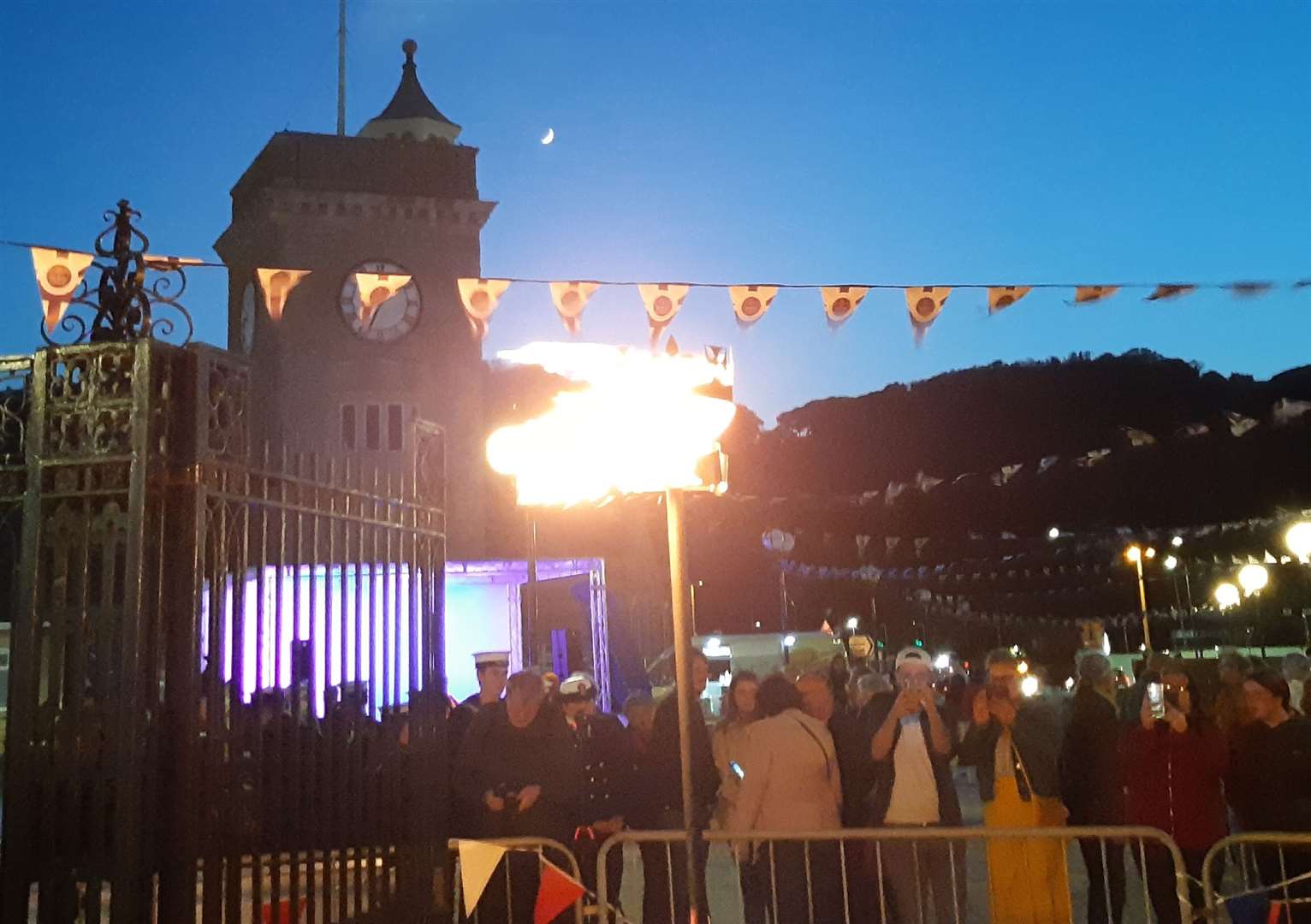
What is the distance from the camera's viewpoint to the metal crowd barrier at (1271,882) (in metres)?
5.70

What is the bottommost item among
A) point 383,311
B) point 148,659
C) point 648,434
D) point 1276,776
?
point 1276,776

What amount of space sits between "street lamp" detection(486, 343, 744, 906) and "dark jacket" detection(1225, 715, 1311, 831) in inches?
181

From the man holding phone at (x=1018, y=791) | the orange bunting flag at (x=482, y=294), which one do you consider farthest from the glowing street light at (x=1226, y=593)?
the man holding phone at (x=1018, y=791)

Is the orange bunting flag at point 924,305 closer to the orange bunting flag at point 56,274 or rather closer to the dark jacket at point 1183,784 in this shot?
the dark jacket at point 1183,784

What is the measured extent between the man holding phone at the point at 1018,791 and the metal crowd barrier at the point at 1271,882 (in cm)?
87

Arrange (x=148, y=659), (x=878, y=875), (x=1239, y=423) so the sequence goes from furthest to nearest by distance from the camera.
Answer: (x=1239, y=423) < (x=878, y=875) < (x=148, y=659)

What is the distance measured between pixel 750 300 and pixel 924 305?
190 cm

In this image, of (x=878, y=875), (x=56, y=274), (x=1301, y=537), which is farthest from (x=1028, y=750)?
(x=1301, y=537)

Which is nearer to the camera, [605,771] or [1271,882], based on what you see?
[1271,882]

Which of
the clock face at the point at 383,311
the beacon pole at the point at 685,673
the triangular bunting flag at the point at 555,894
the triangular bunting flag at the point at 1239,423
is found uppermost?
the clock face at the point at 383,311

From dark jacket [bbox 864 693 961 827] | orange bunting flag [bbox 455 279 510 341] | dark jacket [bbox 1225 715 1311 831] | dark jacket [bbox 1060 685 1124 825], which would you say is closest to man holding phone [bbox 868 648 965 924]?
dark jacket [bbox 864 693 961 827]

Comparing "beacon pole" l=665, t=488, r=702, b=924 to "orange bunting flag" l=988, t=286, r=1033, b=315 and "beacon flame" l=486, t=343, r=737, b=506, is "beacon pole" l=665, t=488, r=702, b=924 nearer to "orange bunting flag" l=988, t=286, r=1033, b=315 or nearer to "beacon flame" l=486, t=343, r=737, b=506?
"beacon flame" l=486, t=343, r=737, b=506

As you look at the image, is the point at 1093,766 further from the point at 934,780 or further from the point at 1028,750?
the point at 934,780

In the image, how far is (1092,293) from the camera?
12.1 meters
